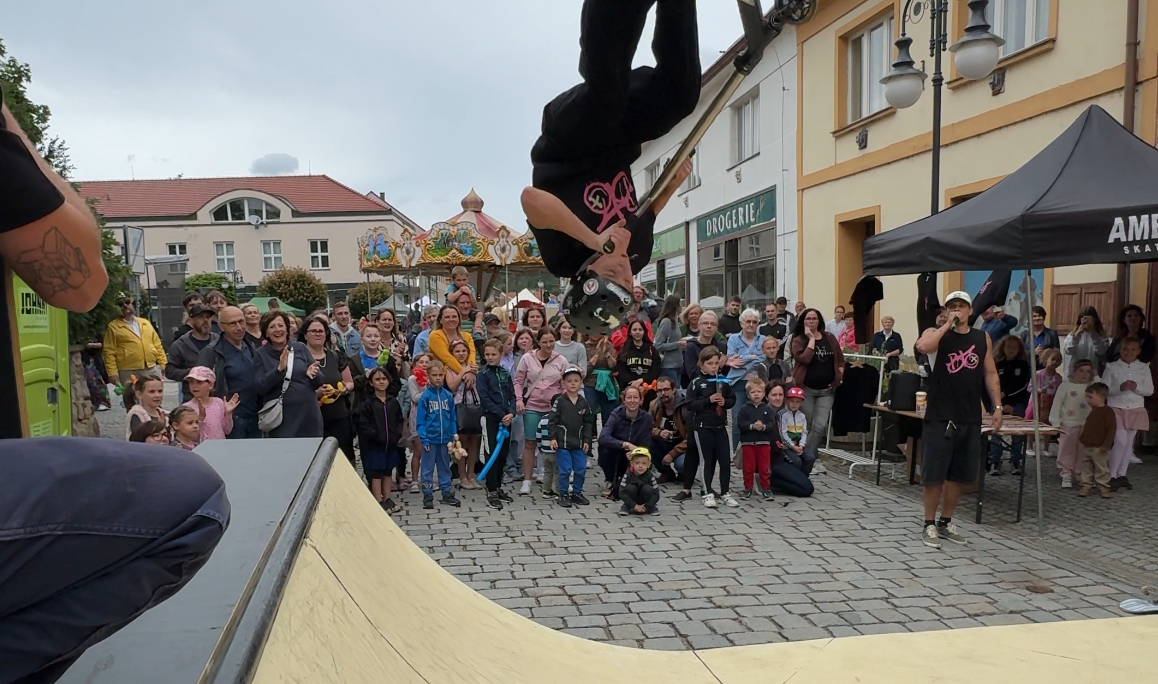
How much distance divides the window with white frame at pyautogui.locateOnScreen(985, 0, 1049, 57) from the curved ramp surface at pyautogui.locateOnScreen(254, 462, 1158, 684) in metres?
9.31

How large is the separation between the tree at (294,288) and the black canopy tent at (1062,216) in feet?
116

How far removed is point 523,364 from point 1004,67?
7.74m

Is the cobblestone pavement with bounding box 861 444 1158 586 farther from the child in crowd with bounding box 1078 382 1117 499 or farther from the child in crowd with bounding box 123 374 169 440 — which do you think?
the child in crowd with bounding box 123 374 169 440

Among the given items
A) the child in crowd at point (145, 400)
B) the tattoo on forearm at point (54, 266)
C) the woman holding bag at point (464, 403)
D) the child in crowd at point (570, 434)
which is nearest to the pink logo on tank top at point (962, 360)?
the child in crowd at point (570, 434)

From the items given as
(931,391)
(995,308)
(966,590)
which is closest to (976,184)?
(995,308)

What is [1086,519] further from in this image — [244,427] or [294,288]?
[294,288]

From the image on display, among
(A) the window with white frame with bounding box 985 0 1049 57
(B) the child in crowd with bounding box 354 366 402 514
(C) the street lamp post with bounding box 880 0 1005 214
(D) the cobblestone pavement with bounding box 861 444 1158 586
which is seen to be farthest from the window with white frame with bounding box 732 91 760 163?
(B) the child in crowd with bounding box 354 366 402 514

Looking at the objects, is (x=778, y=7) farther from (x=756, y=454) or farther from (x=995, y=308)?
(x=995, y=308)

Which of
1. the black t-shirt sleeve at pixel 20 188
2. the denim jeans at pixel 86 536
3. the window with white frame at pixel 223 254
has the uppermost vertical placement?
the window with white frame at pixel 223 254

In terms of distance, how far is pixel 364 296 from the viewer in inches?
1599

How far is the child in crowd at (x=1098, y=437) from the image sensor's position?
7.18 meters

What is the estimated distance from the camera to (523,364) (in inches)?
317

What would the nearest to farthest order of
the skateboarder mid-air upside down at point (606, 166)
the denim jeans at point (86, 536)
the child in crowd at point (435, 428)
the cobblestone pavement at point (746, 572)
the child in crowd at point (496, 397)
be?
1. the denim jeans at point (86, 536)
2. the skateboarder mid-air upside down at point (606, 166)
3. the cobblestone pavement at point (746, 572)
4. the child in crowd at point (435, 428)
5. the child in crowd at point (496, 397)

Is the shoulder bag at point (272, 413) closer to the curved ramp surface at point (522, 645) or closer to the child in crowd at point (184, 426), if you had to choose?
the child in crowd at point (184, 426)
